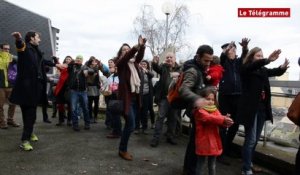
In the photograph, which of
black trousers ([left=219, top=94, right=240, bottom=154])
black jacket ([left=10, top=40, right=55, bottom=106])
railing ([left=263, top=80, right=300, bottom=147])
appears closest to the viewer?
railing ([left=263, top=80, right=300, bottom=147])

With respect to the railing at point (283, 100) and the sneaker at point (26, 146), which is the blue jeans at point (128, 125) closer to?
the sneaker at point (26, 146)

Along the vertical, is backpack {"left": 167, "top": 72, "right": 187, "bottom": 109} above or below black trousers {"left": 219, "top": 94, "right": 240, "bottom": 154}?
above

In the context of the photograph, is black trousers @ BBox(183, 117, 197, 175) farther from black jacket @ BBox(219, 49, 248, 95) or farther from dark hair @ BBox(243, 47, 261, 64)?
black jacket @ BBox(219, 49, 248, 95)

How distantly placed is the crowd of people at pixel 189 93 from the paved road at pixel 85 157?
0.25 m

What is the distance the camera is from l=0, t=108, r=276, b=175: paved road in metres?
6.16

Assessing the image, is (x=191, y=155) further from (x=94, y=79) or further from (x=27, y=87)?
(x=94, y=79)

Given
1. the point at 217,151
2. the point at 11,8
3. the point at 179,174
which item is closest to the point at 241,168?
the point at 179,174

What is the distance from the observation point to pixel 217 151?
5.39 m

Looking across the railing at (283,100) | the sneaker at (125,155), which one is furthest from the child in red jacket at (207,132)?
the railing at (283,100)

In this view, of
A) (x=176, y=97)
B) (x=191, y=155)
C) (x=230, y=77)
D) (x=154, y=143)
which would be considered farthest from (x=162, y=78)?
(x=191, y=155)

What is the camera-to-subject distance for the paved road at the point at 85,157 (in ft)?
20.2

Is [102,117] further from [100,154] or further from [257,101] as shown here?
[257,101]

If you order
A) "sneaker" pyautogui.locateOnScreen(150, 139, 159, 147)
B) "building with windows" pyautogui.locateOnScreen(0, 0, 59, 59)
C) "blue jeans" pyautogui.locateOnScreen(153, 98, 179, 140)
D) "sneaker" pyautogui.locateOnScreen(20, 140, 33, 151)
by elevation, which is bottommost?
"sneaker" pyautogui.locateOnScreen(150, 139, 159, 147)

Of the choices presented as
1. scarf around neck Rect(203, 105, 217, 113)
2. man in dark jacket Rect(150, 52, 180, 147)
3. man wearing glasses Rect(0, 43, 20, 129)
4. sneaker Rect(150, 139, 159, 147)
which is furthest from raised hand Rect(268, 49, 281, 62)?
man wearing glasses Rect(0, 43, 20, 129)
